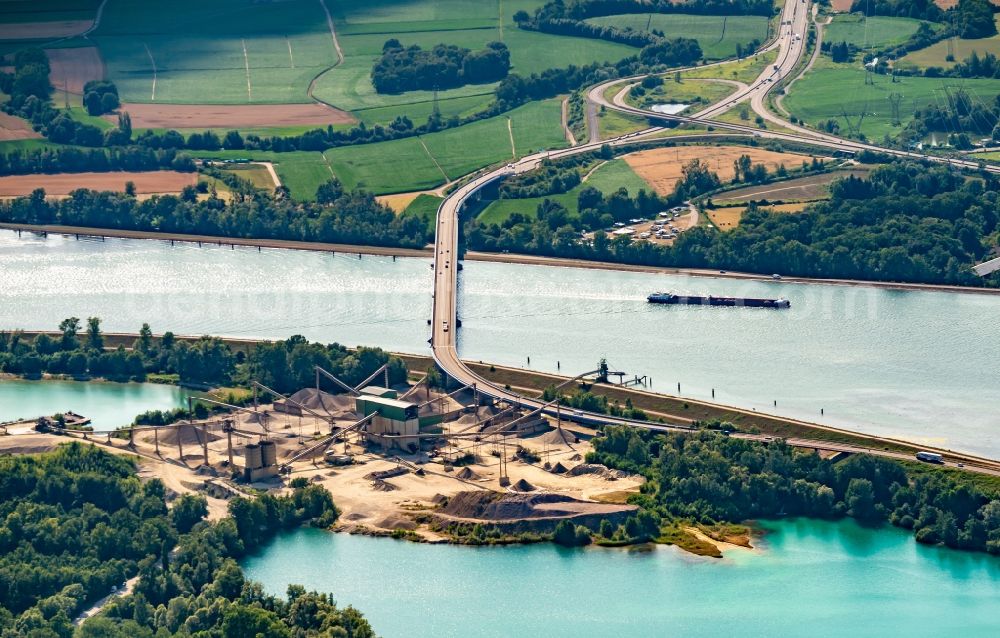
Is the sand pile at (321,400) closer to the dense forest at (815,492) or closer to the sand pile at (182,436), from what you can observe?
the sand pile at (182,436)

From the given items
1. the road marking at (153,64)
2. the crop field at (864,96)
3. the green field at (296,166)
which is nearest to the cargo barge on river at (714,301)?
the green field at (296,166)

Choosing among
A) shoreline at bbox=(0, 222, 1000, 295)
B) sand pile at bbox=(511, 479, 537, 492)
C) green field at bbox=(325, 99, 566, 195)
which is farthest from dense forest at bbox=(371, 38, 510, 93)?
sand pile at bbox=(511, 479, 537, 492)

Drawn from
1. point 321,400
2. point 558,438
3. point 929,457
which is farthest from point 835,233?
point 929,457

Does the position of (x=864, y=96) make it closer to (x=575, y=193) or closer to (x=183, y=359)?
(x=575, y=193)

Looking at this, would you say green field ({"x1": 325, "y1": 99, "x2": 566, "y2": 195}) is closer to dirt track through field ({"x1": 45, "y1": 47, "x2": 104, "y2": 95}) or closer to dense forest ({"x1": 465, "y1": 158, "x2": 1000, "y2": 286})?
dense forest ({"x1": 465, "y1": 158, "x2": 1000, "y2": 286})

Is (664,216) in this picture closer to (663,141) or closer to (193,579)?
(663,141)

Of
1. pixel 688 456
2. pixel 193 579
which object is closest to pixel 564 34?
pixel 688 456
